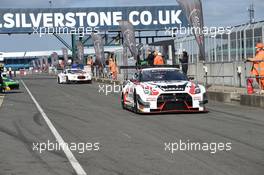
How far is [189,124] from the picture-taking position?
43.2 feet

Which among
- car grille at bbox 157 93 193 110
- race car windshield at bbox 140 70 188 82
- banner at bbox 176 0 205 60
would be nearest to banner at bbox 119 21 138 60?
banner at bbox 176 0 205 60

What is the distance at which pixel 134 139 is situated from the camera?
10.8m

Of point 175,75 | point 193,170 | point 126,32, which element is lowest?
point 193,170

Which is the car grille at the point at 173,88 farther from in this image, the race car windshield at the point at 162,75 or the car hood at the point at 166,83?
the race car windshield at the point at 162,75

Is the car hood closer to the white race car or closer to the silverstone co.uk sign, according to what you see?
the white race car

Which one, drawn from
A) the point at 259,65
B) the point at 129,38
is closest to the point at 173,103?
the point at 259,65

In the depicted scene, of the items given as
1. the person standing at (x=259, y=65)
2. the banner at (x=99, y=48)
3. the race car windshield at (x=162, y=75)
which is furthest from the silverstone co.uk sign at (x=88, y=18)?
the race car windshield at (x=162, y=75)

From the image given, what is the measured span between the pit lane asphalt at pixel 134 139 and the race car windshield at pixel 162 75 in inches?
45.8

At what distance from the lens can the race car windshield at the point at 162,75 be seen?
1661 centimetres

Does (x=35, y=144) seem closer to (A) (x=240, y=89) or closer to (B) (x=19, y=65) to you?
(A) (x=240, y=89)

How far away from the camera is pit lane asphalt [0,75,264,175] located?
793cm

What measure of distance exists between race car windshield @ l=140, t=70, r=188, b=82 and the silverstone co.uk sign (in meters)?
39.2

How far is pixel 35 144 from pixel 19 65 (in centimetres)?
15249

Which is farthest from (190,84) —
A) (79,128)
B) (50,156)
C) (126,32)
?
(126,32)
